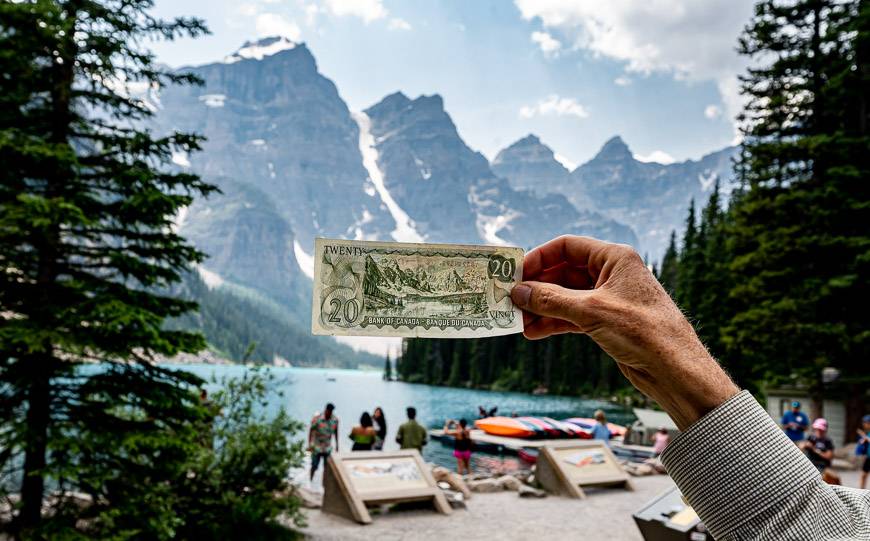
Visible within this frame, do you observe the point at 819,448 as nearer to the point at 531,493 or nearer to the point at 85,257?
the point at 531,493

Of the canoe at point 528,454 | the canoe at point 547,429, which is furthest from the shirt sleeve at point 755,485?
the canoe at point 547,429

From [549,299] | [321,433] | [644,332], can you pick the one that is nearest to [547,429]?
[321,433]

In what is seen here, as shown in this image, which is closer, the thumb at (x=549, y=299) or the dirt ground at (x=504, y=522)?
the thumb at (x=549, y=299)

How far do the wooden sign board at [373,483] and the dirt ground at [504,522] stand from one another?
0.21 metres

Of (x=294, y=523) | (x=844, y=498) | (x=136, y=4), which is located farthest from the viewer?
(x=294, y=523)

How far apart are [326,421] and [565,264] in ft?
34.1

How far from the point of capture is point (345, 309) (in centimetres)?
214

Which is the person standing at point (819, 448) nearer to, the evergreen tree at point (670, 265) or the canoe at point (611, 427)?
the canoe at point (611, 427)

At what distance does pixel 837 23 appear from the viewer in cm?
1956

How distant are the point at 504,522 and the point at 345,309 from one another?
845cm

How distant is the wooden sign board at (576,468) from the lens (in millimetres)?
11609

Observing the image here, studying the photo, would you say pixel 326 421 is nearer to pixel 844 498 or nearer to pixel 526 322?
pixel 526 322

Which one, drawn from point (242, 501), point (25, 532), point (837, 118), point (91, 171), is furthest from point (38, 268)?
point (837, 118)

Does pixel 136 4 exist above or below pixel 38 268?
above
